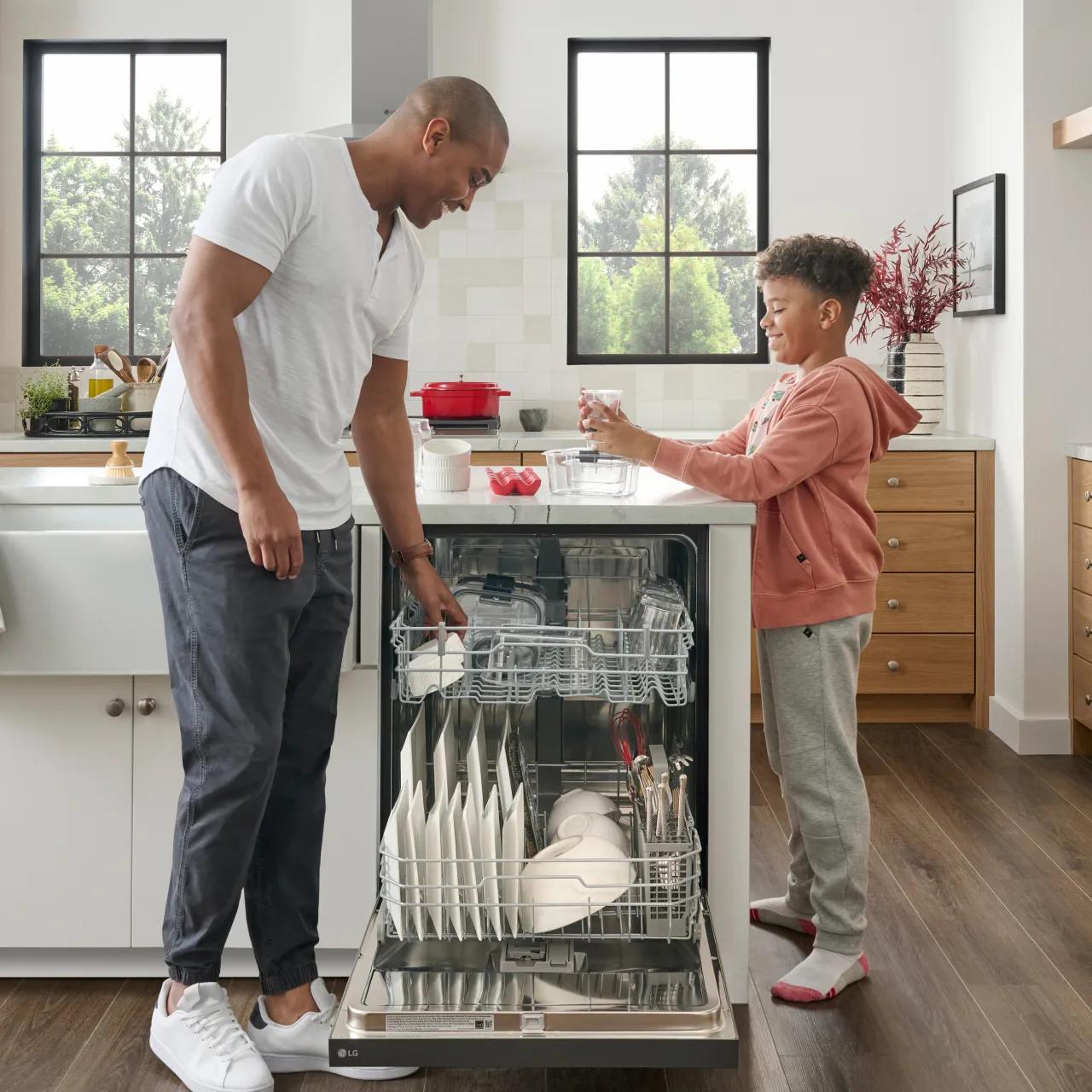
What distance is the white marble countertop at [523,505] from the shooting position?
1.91 meters

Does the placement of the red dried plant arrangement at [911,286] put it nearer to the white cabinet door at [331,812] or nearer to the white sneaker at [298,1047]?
the white cabinet door at [331,812]

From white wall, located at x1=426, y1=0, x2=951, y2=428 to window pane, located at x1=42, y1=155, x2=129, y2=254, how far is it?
1.33 meters

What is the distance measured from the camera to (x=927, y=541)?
3.94 m

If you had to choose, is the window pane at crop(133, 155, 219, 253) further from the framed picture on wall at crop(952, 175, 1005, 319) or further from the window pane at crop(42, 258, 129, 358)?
the framed picture on wall at crop(952, 175, 1005, 319)

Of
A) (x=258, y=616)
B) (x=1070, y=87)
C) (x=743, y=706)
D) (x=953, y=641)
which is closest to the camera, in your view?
(x=258, y=616)

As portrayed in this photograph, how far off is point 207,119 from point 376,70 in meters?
0.87

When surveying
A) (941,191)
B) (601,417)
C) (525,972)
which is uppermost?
(941,191)

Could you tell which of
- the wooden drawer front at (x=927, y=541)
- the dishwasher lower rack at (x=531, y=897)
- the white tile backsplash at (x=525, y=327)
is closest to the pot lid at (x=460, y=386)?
the white tile backsplash at (x=525, y=327)

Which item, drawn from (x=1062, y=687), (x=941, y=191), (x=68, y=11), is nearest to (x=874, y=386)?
(x=1062, y=687)

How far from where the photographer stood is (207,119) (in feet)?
15.5

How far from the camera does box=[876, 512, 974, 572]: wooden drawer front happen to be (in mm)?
3934

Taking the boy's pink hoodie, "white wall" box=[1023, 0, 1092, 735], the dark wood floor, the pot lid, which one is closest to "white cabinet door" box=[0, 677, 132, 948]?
the dark wood floor

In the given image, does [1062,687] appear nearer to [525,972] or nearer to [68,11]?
[525,972]

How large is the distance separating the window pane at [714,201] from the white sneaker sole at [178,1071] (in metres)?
3.65
